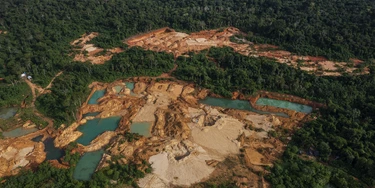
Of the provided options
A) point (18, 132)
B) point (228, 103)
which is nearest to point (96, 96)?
point (18, 132)

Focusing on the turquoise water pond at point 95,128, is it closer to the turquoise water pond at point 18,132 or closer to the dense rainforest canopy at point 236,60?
the dense rainforest canopy at point 236,60

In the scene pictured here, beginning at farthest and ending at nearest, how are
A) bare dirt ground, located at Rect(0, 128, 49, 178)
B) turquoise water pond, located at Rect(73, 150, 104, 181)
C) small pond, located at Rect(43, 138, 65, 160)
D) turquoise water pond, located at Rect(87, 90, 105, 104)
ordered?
turquoise water pond, located at Rect(87, 90, 105, 104)
small pond, located at Rect(43, 138, 65, 160)
bare dirt ground, located at Rect(0, 128, 49, 178)
turquoise water pond, located at Rect(73, 150, 104, 181)

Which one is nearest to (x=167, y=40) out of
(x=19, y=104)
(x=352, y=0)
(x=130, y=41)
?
(x=130, y=41)

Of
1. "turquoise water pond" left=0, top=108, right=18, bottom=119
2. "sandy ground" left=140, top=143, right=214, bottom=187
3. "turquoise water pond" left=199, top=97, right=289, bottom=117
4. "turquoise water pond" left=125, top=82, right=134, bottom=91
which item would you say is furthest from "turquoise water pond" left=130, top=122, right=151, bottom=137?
"turquoise water pond" left=0, top=108, right=18, bottom=119

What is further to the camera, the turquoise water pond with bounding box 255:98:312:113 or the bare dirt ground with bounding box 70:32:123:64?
the bare dirt ground with bounding box 70:32:123:64

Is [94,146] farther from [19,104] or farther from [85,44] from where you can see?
[85,44]

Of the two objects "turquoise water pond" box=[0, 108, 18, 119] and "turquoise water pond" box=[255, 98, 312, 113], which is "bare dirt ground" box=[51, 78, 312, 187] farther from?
"turquoise water pond" box=[0, 108, 18, 119]
